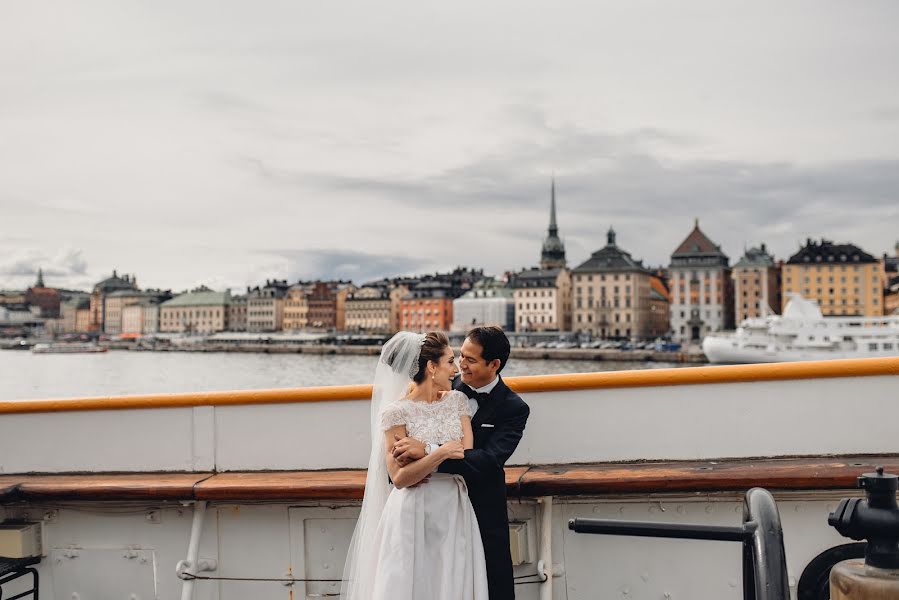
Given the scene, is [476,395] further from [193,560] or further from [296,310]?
[296,310]

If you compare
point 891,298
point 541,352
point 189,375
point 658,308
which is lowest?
point 189,375

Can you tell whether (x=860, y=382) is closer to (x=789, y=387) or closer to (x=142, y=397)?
(x=789, y=387)

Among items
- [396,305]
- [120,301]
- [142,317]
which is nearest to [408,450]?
[396,305]

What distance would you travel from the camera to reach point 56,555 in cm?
333

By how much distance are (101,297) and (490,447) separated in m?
161

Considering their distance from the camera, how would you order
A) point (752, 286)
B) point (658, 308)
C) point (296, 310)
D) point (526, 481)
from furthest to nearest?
point (296, 310) → point (658, 308) → point (752, 286) → point (526, 481)

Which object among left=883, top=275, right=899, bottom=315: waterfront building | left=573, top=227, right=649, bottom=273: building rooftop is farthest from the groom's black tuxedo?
left=573, top=227, right=649, bottom=273: building rooftop

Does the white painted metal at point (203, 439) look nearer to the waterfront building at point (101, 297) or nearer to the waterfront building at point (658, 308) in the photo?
the waterfront building at point (658, 308)

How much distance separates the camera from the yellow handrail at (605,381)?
114 inches

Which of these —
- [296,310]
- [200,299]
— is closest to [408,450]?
[296,310]

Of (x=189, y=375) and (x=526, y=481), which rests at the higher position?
(x=526, y=481)

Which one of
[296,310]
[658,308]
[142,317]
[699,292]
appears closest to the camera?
[699,292]

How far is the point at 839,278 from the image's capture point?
85.7 meters

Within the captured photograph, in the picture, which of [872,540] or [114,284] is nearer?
[872,540]
